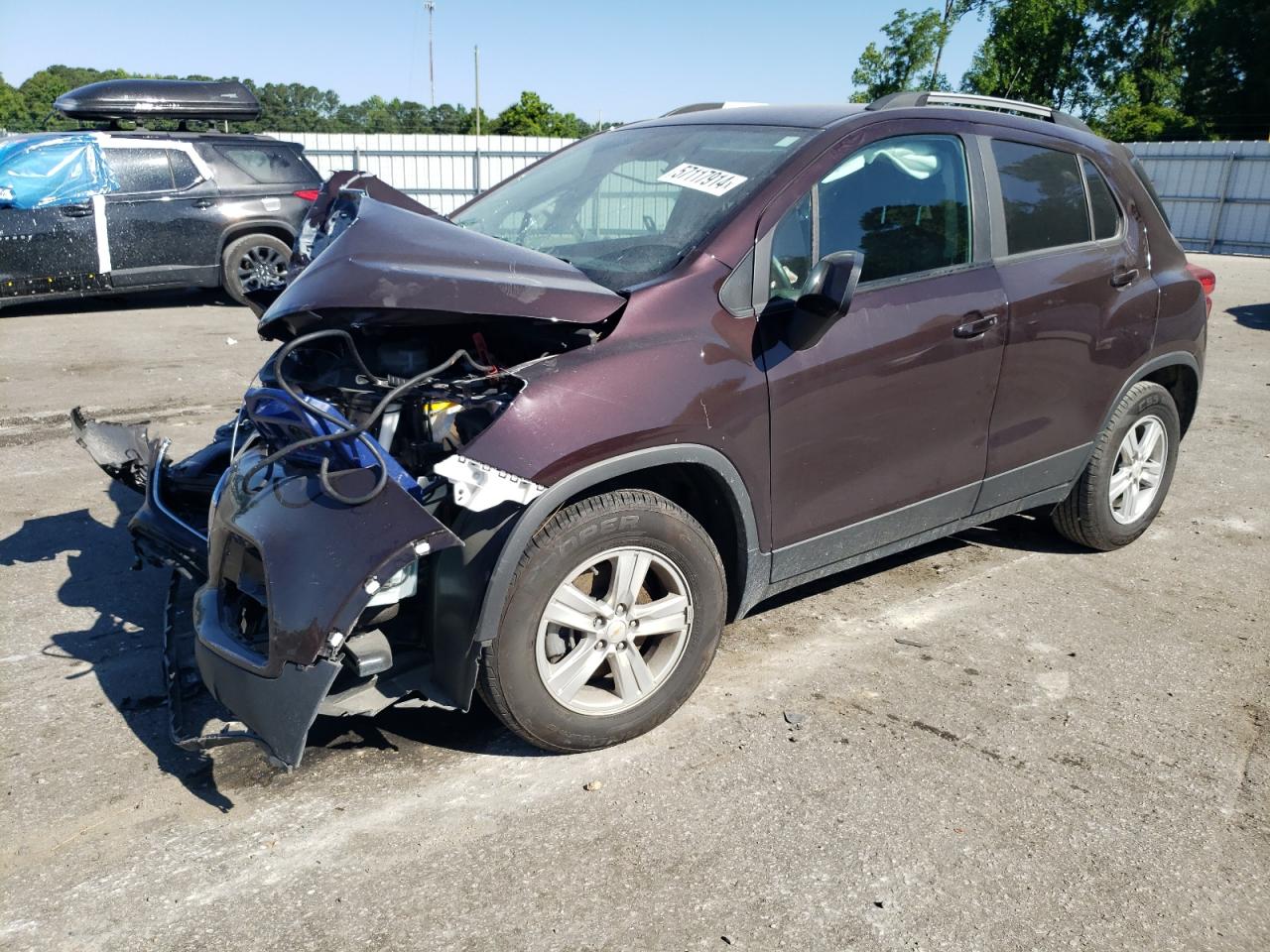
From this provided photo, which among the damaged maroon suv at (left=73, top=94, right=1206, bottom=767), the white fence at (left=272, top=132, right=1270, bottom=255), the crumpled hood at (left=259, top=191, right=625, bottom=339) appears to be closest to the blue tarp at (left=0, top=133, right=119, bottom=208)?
the white fence at (left=272, top=132, right=1270, bottom=255)

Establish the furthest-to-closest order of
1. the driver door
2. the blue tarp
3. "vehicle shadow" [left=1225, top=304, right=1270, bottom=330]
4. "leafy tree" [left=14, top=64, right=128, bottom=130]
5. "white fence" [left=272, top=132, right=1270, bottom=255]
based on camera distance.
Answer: "leafy tree" [left=14, top=64, right=128, bottom=130], "white fence" [left=272, top=132, right=1270, bottom=255], "vehicle shadow" [left=1225, top=304, right=1270, bottom=330], the blue tarp, the driver door

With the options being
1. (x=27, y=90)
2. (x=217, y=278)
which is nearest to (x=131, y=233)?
(x=217, y=278)

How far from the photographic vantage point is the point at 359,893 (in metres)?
2.45

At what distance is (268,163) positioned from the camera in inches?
454

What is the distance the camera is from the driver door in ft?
10.6

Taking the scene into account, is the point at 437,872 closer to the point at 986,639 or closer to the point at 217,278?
the point at 986,639

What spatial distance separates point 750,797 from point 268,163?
1072 cm

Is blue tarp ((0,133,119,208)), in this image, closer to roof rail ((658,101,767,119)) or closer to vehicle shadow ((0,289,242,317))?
vehicle shadow ((0,289,242,317))

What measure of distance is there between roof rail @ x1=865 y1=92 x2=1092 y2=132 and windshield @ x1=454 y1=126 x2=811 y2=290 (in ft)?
1.62

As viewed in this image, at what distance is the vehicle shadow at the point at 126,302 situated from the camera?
1124 cm

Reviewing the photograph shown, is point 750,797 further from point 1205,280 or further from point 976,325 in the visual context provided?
point 1205,280

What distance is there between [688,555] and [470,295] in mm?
984

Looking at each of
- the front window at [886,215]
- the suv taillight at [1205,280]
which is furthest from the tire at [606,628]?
the suv taillight at [1205,280]

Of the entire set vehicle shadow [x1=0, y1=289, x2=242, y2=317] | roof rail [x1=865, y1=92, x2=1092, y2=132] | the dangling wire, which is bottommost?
vehicle shadow [x1=0, y1=289, x2=242, y2=317]
